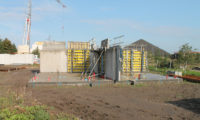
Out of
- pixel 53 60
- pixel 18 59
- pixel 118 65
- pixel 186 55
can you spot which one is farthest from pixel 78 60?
pixel 18 59

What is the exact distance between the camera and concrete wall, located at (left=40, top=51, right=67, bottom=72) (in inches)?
823

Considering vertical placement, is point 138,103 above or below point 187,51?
below

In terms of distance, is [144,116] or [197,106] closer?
[144,116]

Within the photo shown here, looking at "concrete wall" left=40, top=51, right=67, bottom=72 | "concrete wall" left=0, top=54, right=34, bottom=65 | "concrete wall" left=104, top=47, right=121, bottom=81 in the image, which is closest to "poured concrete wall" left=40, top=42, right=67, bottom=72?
"concrete wall" left=40, top=51, right=67, bottom=72

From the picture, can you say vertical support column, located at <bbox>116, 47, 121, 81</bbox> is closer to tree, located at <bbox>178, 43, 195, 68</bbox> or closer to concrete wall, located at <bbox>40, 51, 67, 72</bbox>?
concrete wall, located at <bbox>40, 51, 67, 72</bbox>

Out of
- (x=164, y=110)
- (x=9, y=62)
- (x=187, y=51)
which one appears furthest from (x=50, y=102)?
(x=9, y=62)

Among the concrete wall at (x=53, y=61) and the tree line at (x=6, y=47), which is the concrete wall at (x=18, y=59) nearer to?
the tree line at (x=6, y=47)

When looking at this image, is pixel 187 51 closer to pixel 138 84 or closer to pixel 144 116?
pixel 138 84

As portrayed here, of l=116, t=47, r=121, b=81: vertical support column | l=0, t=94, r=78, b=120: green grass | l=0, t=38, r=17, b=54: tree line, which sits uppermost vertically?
l=0, t=38, r=17, b=54: tree line

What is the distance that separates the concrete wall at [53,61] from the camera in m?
20.9

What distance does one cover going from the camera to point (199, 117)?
597 cm

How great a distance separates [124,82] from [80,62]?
977cm

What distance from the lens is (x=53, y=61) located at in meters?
21.1

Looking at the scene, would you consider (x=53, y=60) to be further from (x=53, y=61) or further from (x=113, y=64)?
(x=113, y=64)
